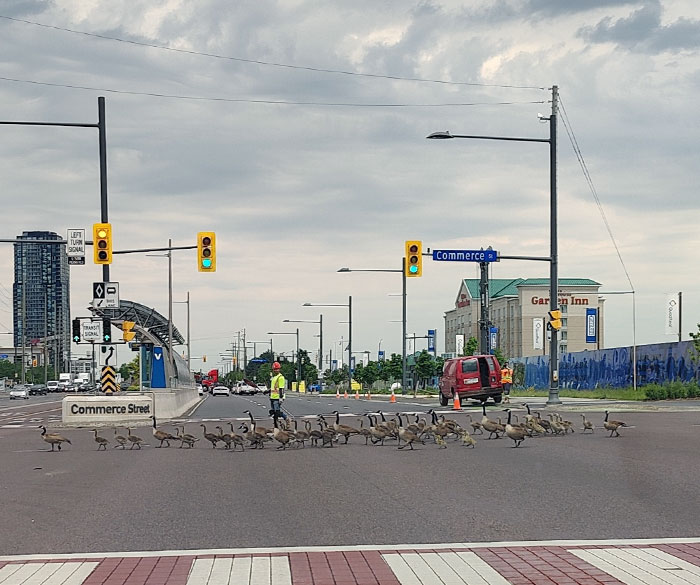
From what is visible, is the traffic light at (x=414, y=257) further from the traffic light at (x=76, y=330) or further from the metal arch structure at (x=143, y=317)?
the metal arch structure at (x=143, y=317)

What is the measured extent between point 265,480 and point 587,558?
755 cm

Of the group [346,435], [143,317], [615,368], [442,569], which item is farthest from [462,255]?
[442,569]

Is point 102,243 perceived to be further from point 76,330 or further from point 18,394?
point 18,394

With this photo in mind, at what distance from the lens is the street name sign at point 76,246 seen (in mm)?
31125

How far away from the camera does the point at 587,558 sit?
882cm

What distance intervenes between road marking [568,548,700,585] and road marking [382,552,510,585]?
0.97m

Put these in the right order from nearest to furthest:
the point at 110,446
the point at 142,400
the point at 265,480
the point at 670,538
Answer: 1. the point at 670,538
2. the point at 265,480
3. the point at 110,446
4. the point at 142,400

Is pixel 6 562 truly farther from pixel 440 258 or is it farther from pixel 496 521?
pixel 440 258

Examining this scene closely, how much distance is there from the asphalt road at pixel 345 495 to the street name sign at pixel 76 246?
10.4 m

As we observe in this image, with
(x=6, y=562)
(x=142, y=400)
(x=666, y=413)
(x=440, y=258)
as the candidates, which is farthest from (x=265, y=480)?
(x=440, y=258)

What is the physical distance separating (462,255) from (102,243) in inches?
681

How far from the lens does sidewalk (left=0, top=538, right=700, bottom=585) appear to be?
800 centimetres

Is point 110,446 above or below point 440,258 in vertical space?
below

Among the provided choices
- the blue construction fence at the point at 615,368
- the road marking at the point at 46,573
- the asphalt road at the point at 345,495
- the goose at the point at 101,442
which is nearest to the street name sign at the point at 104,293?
the goose at the point at 101,442
